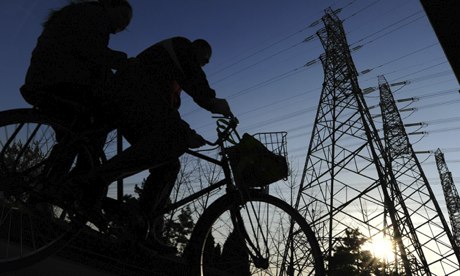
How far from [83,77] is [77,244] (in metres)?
1.53

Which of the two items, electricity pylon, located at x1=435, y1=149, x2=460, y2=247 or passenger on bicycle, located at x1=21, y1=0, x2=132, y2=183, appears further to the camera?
electricity pylon, located at x1=435, y1=149, x2=460, y2=247

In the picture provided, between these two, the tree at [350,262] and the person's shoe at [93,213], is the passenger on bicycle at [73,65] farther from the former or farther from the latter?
the tree at [350,262]

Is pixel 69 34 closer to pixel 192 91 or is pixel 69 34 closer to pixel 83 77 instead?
pixel 83 77

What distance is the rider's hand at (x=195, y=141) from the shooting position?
217 cm

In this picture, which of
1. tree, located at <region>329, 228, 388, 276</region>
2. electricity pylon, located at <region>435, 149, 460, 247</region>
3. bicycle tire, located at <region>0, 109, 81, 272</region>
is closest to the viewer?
bicycle tire, located at <region>0, 109, 81, 272</region>

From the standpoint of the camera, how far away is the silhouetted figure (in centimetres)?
185

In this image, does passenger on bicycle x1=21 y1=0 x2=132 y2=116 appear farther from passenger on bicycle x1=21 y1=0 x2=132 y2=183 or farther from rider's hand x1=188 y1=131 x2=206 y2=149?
rider's hand x1=188 y1=131 x2=206 y2=149

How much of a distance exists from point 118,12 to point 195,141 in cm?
99

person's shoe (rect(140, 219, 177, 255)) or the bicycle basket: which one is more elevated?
the bicycle basket

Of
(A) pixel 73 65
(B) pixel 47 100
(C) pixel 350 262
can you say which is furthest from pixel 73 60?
(C) pixel 350 262

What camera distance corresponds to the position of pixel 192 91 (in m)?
2.07

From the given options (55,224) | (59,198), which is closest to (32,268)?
(55,224)

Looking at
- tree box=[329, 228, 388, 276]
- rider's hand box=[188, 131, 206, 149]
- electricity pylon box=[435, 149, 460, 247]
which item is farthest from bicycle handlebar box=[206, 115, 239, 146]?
electricity pylon box=[435, 149, 460, 247]

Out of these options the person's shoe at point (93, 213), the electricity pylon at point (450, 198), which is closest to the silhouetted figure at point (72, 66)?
the person's shoe at point (93, 213)
